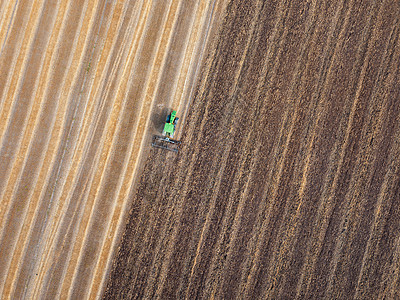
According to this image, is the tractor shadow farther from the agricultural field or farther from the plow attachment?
the plow attachment

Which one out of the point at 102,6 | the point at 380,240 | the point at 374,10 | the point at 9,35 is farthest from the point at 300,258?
the point at 9,35

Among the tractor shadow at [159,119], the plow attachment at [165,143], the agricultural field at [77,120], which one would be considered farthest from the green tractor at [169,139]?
the agricultural field at [77,120]

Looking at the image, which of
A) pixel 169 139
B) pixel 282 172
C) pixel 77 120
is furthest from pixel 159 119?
pixel 282 172

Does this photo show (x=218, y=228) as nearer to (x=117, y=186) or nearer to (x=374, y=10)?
(x=117, y=186)

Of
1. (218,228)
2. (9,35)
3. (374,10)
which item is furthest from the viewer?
(374,10)

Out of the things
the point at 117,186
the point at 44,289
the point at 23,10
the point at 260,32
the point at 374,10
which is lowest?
the point at 44,289
